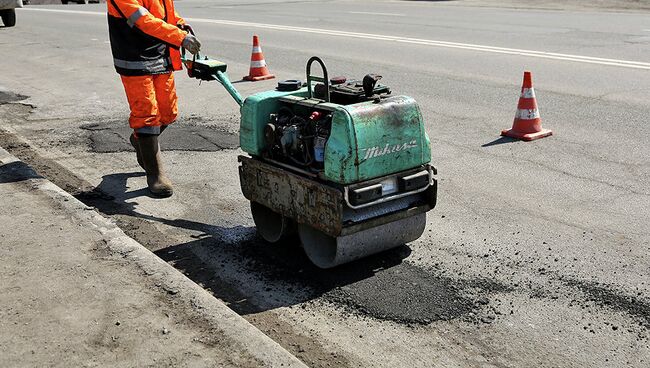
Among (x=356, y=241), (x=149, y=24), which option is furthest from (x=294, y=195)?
(x=149, y=24)

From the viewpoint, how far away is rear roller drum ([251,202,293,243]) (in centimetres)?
499

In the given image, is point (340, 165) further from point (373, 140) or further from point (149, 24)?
point (149, 24)

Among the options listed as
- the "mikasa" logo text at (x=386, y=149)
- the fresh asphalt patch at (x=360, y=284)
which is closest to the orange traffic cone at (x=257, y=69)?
the fresh asphalt patch at (x=360, y=284)

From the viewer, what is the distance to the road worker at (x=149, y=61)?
5.56 metres

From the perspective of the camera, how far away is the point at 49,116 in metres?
9.36

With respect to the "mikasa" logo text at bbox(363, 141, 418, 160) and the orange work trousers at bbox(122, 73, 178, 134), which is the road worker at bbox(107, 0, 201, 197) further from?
the "mikasa" logo text at bbox(363, 141, 418, 160)

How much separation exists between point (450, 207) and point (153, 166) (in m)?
2.40

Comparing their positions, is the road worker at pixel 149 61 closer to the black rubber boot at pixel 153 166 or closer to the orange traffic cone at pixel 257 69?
the black rubber boot at pixel 153 166

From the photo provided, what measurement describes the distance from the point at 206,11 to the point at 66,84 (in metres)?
13.0

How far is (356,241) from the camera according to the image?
4.41 meters

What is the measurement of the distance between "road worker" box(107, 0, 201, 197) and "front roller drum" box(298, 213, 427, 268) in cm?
175

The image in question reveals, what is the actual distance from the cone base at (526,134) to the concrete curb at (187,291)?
163 inches

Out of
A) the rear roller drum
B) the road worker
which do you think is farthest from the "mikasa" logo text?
the road worker

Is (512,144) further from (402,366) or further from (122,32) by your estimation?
(402,366)
